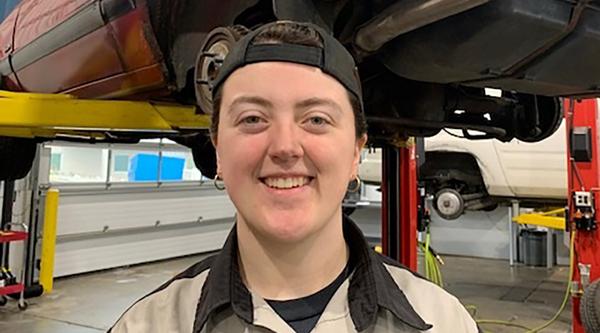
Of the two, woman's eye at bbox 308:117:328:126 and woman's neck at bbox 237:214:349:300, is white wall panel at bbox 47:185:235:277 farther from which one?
woman's eye at bbox 308:117:328:126

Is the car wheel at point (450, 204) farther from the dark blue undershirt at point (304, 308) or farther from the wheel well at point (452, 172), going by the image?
the dark blue undershirt at point (304, 308)

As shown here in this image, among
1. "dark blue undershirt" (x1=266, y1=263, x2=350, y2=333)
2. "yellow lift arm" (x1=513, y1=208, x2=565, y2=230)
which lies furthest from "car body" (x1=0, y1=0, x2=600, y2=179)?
"yellow lift arm" (x1=513, y1=208, x2=565, y2=230)

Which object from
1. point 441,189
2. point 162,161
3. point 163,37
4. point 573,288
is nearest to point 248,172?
point 163,37

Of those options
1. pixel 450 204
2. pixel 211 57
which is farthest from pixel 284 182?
pixel 450 204

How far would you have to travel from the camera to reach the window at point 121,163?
6.27 m

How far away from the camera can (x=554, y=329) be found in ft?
13.2

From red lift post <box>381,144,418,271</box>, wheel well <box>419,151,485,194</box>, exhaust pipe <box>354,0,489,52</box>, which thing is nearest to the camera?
exhaust pipe <box>354,0,489,52</box>

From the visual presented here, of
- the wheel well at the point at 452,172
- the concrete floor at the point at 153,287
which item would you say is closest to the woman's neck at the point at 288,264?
the concrete floor at the point at 153,287

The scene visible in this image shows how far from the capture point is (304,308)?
88cm

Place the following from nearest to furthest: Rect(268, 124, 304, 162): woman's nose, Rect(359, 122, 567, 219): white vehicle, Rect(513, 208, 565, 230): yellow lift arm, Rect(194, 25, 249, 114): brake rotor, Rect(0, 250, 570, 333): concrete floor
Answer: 1. Rect(268, 124, 304, 162): woman's nose
2. Rect(194, 25, 249, 114): brake rotor
3. Rect(0, 250, 570, 333): concrete floor
4. Rect(513, 208, 565, 230): yellow lift arm
5. Rect(359, 122, 567, 219): white vehicle

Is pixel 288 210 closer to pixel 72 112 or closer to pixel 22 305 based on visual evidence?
pixel 72 112

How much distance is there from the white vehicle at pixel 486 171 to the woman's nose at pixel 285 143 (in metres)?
4.20

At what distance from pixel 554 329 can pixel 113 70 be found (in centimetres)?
355

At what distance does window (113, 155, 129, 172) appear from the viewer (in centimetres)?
627
